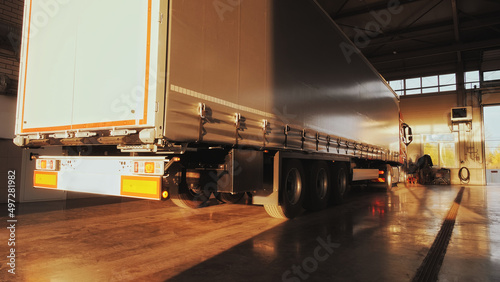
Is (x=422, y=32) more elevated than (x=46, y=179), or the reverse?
(x=422, y=32)

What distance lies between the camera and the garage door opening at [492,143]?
2169cm

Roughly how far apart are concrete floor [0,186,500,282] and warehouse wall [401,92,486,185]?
16752 mm

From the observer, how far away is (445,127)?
2258 cm

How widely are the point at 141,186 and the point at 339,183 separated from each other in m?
6.06

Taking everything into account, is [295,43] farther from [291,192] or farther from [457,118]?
[457,118]

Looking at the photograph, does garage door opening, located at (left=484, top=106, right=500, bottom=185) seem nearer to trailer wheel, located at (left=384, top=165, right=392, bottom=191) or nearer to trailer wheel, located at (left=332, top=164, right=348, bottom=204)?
trailer wheel, located at (left=384, top=165, right=392, bottom=191)

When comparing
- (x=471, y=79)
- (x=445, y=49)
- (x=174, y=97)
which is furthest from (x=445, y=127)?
(x=174, y=97)

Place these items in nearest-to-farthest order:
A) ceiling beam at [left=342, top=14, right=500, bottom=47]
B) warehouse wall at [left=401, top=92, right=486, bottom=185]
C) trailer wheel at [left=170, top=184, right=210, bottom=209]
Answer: trailer wheel at [left=170, top=184, right=210, bottom=209], ceiling beam at [left=342, top=14, right=500, bottom=47], warehouse wall at [left=401, top=92, right=486, bottom=185]

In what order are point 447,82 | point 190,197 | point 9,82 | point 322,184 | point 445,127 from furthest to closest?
point 447,82, point 445,127, point 9,82, point 322,184, point 190,197

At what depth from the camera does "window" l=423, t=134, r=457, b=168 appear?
2233 centimetres

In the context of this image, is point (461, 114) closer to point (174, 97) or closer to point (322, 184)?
point (322, 184)

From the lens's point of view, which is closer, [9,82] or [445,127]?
[9,82]

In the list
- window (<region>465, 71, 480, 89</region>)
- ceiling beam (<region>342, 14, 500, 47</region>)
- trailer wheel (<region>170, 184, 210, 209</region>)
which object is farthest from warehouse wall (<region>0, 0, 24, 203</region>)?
window (<region>465, 71, 480, 89</region>)

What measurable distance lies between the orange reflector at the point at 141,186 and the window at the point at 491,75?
25.3 m
